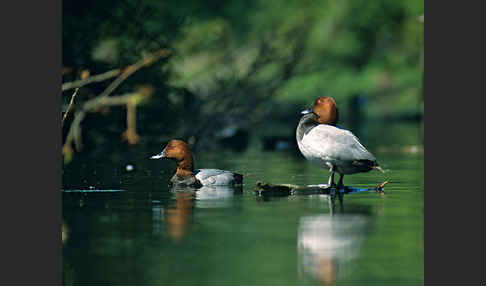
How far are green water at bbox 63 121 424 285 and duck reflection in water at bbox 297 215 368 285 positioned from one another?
0.01 metres

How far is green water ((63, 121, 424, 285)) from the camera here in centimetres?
867

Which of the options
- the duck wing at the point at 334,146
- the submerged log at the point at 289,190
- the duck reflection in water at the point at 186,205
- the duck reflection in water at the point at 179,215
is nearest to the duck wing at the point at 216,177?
the duck reflection in water at the point at 186,205

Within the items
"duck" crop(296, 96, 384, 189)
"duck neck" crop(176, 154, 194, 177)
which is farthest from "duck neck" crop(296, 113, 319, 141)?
"duck neck" crop(176, 154, 194, 177)

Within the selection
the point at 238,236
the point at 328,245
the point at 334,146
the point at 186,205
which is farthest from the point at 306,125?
the point at 328,245

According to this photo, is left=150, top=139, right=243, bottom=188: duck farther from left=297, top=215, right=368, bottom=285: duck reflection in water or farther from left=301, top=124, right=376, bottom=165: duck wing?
left=297, top=215, right=368, bottom=285: duck reflection in water

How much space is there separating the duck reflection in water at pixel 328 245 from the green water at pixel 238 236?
1 cm

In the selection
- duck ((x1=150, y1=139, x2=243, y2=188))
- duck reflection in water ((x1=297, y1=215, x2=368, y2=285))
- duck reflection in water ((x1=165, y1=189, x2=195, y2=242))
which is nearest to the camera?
duck reflection in water ((x1=297, y1=215, x2=368, y2=285))

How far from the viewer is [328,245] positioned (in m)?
9.91

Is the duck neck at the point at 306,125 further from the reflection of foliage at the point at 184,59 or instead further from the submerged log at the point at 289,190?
the reflection of foliage at the point at 184,59

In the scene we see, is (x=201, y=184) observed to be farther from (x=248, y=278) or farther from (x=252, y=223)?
(x=248, y=278)

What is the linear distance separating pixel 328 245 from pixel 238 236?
1109 mm

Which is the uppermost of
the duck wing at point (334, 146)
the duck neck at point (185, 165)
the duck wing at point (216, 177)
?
the duck wing at point (334, 146)

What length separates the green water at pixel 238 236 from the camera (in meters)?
8.67

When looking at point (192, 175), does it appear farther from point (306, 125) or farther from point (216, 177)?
point (306, 125)
